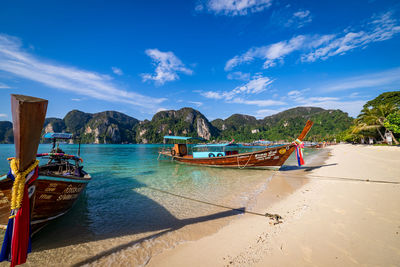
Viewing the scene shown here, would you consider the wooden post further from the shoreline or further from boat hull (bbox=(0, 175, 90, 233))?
the shoreline

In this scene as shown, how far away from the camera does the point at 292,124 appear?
14312cm

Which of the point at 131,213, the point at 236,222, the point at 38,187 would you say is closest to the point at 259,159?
the point at 236,222

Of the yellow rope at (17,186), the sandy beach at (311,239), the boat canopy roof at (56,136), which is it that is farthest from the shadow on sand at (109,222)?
the boat canopy roof at (56,136)

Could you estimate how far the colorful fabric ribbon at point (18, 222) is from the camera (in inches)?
84.7

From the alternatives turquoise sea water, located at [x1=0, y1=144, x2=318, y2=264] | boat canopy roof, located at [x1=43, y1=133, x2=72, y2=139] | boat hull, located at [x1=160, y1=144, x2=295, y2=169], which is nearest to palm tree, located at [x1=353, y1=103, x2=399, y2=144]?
boat hull, located at [x1=160, y1=144, x2=295, y2=169]

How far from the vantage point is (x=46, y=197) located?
4.09 m

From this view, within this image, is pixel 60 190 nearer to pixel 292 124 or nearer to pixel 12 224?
pixel 12 224

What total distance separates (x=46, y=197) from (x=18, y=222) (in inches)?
99.1

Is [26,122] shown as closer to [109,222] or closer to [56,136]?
[109,222]

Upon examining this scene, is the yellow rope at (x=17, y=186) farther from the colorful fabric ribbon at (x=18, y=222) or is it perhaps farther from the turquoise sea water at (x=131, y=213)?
the turquoise sea water at (x=131, y=213)

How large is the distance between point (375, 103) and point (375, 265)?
63.1 m

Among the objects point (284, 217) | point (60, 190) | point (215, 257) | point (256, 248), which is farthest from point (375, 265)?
point (60, 190)

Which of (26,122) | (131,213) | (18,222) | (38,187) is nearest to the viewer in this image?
(26,122)

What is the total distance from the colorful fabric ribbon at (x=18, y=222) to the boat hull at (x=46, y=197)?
4.55 ft
